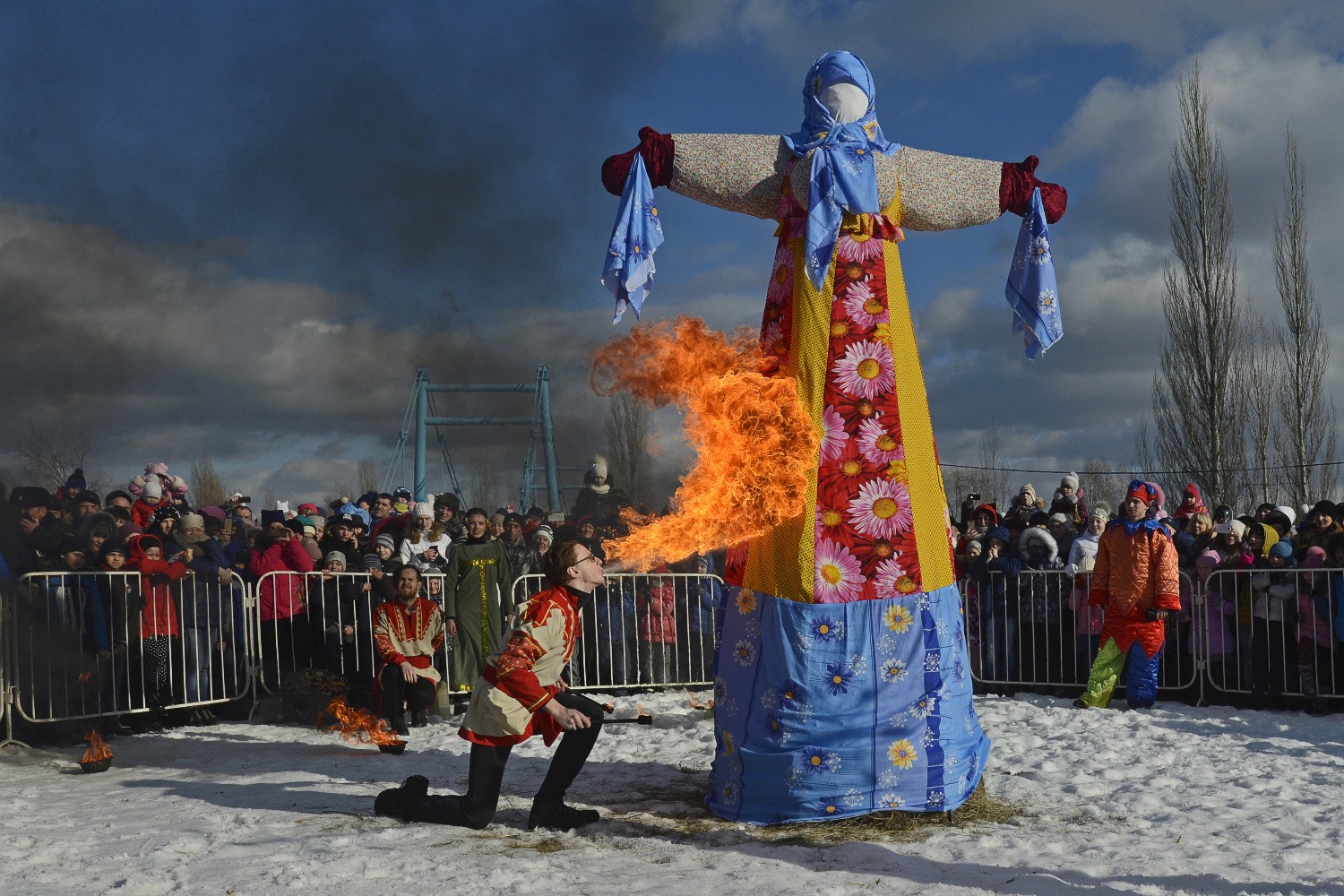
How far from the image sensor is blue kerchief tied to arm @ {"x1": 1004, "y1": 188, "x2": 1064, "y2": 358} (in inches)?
251

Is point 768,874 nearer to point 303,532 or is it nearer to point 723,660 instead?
point 723,660

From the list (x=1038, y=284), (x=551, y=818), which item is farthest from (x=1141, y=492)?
(x=551, y=818)

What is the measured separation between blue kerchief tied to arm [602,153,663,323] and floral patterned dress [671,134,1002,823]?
9.2 inches

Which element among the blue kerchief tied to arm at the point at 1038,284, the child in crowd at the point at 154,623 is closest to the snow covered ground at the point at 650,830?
the child in crowd at the point at 154,623

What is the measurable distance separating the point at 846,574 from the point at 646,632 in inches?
241

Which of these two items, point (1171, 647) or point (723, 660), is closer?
point (723, 660)

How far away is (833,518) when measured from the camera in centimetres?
581

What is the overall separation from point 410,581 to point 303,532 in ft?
10.3

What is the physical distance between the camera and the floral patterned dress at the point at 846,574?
18.6ft

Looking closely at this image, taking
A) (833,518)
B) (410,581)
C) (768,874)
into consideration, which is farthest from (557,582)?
(410,581)

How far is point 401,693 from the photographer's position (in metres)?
9.18

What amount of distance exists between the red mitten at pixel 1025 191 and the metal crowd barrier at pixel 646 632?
597 centimetres

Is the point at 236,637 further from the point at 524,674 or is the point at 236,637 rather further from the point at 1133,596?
the point at 1133,596

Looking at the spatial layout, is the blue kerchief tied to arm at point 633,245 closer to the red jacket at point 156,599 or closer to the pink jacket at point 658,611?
the red jacket at point 156,599
